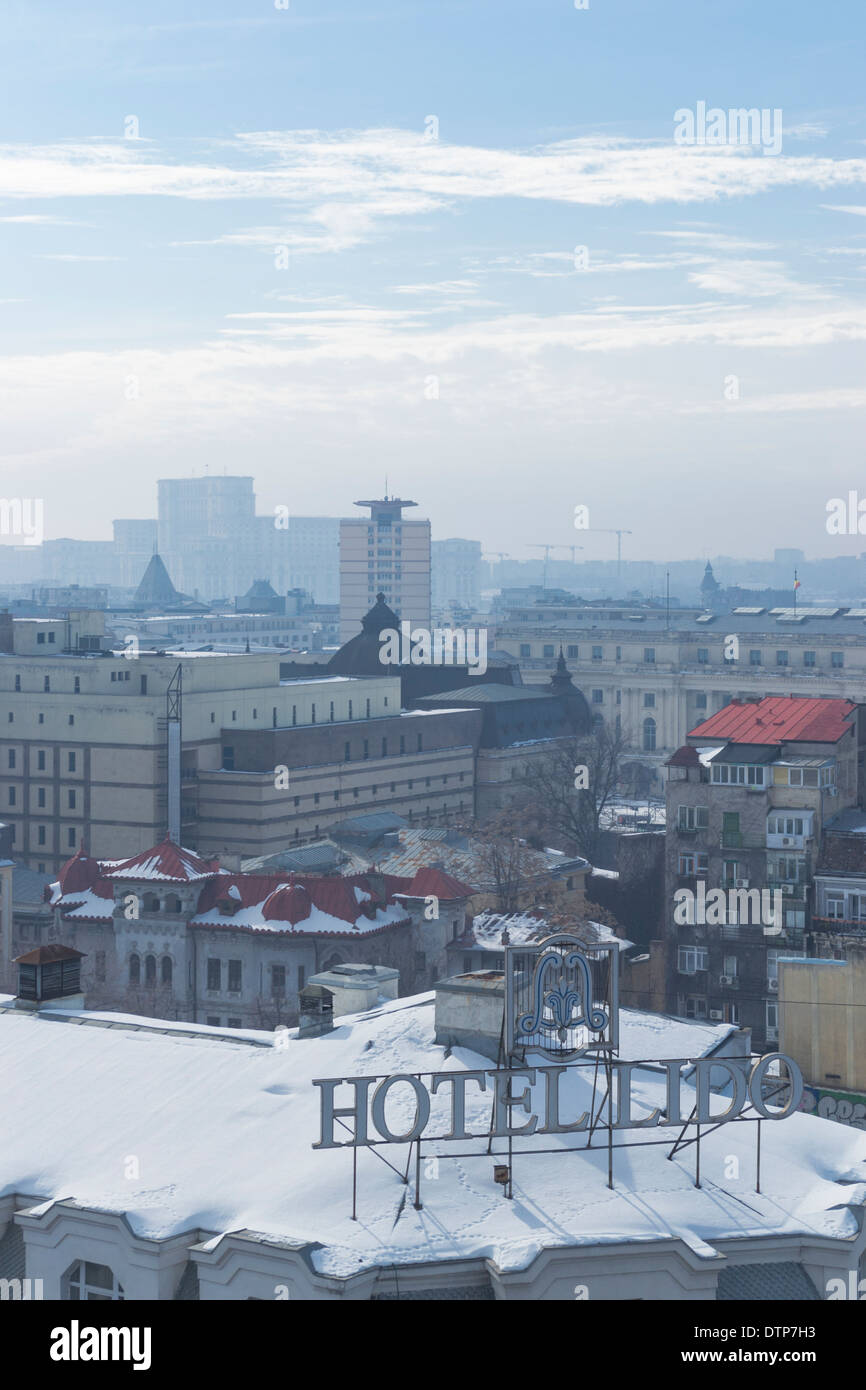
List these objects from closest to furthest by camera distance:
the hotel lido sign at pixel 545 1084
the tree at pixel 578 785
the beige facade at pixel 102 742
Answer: the hotel lido sign at pixel 545 1084 → the beige facade at pixel 102 742 → the tree at pixel 578 785

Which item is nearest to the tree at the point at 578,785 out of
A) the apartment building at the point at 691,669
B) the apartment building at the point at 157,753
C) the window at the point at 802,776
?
the apartment building at the point at 157,753

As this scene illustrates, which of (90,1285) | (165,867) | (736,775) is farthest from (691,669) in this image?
(90,1285)

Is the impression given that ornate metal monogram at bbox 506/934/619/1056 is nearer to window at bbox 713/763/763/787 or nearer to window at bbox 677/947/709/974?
window at bbox 677/947/709/974

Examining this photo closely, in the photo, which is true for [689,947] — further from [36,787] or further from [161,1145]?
[36,787]

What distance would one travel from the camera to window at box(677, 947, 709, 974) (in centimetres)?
6475

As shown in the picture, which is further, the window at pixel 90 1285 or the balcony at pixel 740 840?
the balcony at pixel 740 840

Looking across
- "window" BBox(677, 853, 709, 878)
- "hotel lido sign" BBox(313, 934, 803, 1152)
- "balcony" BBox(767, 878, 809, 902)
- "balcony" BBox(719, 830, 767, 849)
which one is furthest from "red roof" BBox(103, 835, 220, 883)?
"hotel lido sign" BBox(313, 934, 803, 1152)

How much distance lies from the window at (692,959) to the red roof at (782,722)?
7.26 meters

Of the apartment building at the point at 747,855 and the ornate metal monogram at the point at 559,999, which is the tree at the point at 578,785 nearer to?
the apartment building at the point at 747,855

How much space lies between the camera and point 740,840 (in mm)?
65188

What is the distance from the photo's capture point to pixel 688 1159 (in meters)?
29.6

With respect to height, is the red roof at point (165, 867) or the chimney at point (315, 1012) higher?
the chimney at point (315, 1012)

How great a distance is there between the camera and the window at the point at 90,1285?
2747 cm
